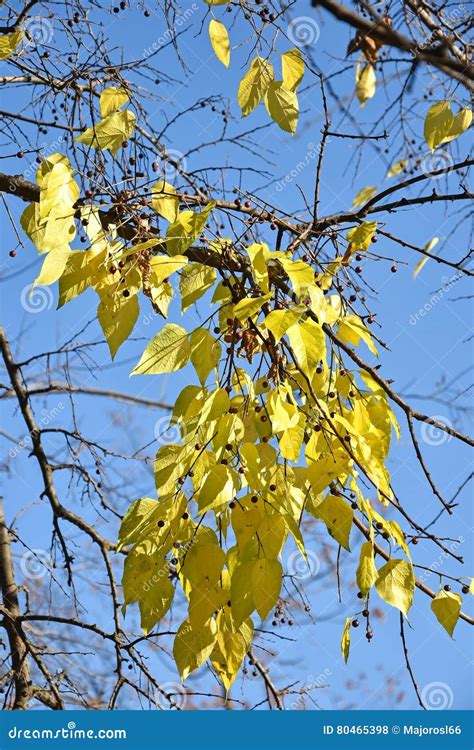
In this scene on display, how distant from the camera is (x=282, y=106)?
5.46ft

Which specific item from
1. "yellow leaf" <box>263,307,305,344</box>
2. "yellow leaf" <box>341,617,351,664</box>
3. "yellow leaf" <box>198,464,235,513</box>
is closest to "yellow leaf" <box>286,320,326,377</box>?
"yellow leaf" <box>263,307,305,344</box>

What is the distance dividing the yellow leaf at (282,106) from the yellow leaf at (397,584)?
850 mm

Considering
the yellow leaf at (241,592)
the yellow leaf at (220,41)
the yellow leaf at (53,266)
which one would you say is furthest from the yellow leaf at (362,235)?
the yellow leaf at (241,592)

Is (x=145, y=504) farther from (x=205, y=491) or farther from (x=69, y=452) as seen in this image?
(x=69, y=452)

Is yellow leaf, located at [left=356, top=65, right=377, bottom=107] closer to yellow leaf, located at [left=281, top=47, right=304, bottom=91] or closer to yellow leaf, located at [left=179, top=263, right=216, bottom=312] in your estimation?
yellow leaf, located at [left=281, top=47, right=304, bottom=91]

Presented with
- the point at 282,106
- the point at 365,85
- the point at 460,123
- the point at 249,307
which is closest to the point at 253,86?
the point at 282,106

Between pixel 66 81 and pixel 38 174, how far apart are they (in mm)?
626

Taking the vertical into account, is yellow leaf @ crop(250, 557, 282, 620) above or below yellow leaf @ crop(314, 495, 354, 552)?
below

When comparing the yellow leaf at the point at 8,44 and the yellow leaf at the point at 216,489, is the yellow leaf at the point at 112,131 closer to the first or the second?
the yellow leaf at the point at 8,44

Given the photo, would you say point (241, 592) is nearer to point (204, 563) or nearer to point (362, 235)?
point (204, 563)

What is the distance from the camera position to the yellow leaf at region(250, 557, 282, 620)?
1294 millimetres

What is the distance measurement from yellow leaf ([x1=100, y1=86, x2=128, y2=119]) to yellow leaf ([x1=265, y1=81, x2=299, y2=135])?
1.03 ft

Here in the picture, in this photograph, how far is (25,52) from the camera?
221 centimetres

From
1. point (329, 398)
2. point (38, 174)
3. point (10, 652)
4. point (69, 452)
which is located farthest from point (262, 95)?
point (10, 652)
